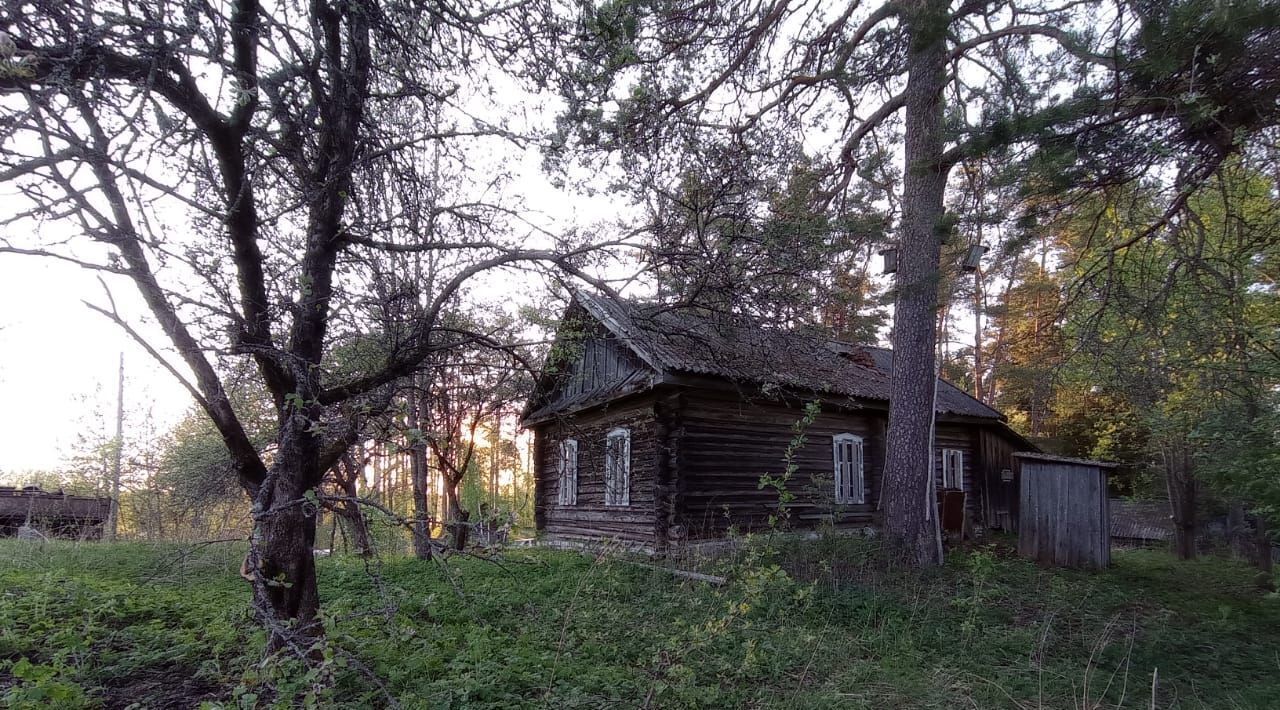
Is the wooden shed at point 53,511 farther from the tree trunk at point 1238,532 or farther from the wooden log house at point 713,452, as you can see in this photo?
the tree trunk at point 1238,532

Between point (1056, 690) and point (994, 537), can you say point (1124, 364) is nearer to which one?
point (1056, 690)

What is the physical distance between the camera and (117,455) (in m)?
13.2

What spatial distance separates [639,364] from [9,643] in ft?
26.9

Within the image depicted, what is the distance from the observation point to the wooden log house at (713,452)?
10.4m

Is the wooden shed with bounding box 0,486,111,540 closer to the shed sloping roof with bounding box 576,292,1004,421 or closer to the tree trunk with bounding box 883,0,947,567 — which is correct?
the shed sloping roof with bounding box 576,292,1004,421

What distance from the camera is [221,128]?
12.5 ft

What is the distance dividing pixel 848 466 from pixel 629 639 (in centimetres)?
898

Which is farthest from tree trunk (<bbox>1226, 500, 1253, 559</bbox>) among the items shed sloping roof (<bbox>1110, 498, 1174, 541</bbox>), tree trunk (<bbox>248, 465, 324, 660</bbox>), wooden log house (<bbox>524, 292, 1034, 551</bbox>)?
tree trunk (<bbox>248, 465, 324, 660</bbox>)

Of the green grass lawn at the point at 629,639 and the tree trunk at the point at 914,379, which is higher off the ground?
the tree trunk at the point at 914,379

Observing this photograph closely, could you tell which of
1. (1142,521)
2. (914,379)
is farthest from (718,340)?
(1142,521)

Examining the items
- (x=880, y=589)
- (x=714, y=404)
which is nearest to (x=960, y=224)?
(x=880, y=589)

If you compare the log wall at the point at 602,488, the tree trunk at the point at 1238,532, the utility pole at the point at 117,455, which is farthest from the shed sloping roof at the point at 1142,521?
the utility pole at the point at 117,455

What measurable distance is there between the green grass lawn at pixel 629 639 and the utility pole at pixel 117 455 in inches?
147

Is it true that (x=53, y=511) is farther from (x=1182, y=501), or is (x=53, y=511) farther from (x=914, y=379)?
→ (x=1182, y=501)
